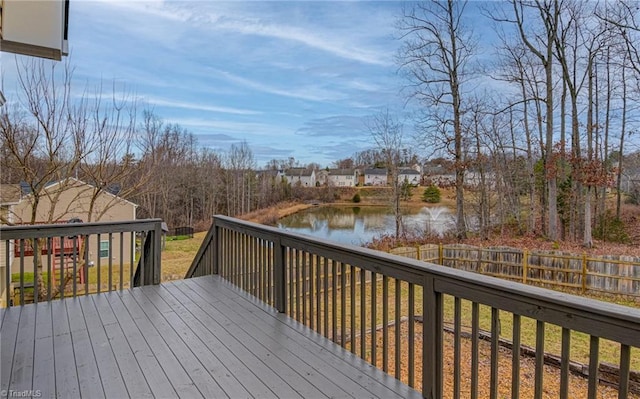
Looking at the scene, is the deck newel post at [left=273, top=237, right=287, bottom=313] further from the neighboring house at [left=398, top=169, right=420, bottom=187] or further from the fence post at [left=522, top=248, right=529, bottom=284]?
the neighboring house at [left=398, top=169, right=420, bottom=187]

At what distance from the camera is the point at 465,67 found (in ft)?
42.1

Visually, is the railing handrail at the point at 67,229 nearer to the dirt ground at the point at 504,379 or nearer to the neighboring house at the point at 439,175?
the dirt ground at the point at 504,379

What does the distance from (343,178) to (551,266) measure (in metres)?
18.9

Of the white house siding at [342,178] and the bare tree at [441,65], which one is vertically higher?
the bare tree at [441,65]

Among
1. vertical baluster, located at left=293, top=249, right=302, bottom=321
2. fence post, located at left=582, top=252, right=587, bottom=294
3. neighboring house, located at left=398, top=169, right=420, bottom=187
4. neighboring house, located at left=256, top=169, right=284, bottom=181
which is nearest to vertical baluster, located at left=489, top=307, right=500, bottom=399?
vertical baluster, located at left=293, top=249, right=302, bottom=321

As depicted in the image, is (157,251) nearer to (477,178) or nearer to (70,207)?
(70,207)

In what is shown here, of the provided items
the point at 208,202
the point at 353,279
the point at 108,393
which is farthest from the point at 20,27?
the point at 208,202

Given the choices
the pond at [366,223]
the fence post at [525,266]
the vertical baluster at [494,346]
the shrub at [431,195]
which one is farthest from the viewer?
the shrub at [431,195]

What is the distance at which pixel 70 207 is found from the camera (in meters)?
9.41

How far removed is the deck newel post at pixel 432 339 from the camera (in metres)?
1.86

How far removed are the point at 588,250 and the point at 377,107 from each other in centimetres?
895

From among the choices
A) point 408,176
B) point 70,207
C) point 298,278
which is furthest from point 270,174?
point 298,278

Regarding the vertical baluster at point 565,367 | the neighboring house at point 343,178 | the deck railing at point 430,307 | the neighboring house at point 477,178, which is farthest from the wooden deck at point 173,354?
the neighboring house at point 343,178

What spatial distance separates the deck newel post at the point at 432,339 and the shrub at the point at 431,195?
1315cm
